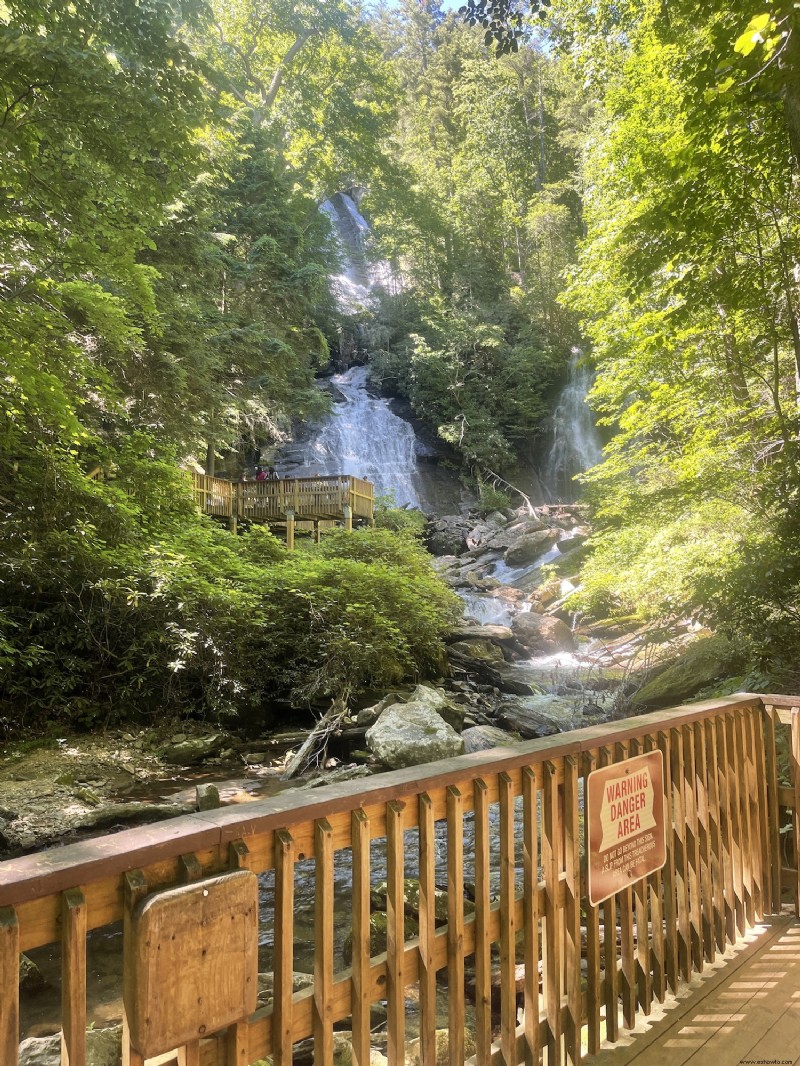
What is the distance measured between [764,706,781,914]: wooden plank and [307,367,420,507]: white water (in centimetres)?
2323

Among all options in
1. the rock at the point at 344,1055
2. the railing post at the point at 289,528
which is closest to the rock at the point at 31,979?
the rock at the point at 344,1055

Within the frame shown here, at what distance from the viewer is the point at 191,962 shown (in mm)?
1271

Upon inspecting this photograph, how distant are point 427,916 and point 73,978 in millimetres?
918

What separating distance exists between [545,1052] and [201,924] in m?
1.62

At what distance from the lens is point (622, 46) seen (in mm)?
12867

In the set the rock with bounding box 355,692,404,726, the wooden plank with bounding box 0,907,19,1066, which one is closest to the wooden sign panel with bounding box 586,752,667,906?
the wooden plank with bounding box 0,907,19,1066

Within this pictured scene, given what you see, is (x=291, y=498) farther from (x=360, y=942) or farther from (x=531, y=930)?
(x=360, y=942)

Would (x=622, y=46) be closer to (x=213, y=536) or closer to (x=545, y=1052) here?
(x=213, y=536)

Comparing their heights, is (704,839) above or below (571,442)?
below

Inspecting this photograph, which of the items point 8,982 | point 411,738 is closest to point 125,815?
point 411,738

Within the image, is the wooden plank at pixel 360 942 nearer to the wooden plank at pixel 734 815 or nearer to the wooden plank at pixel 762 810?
the wooden plank at pixel 734 815

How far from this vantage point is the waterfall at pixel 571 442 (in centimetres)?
3061

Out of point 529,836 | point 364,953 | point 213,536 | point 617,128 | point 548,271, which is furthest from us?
point 548,271

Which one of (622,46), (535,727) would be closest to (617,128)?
(622,46)
